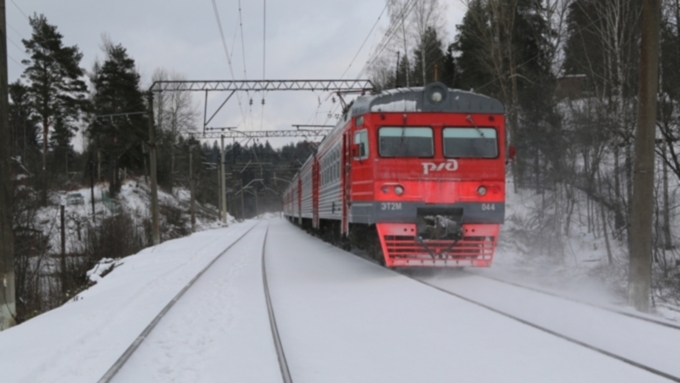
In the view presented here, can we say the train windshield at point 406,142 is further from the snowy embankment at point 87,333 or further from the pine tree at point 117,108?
the pine tree at point 117,108

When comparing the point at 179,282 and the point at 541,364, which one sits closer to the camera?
the point at 541,364

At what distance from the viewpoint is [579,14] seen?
24.8 metres

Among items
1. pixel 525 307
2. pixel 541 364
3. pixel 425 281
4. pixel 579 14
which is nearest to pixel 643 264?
pixel 525 307

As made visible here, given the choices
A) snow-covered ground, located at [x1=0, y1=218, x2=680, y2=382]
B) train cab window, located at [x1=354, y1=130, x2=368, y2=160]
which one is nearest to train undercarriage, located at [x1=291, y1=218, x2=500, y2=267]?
snow-covered ground, located at [x1=0, y1=218, x2=680, y2=382]

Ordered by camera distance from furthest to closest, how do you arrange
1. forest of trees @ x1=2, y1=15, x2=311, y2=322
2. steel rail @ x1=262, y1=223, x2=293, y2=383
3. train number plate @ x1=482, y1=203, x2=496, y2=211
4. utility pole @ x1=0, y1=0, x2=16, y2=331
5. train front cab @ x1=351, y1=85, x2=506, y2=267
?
forest of trees @ x1=2, y1=15, x2=311, y2=322, train number plate @ x1=482, y1=203, x2=496, y2=211, train front cab @ x1=351, y1=85, x2=506, y2=267, utility pole @ x1=0, y1=0, x2=16, y2=331, steel rail @ x1=262, y1=223, x2=293, y2=383

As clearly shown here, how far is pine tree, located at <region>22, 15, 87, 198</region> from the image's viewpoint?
39938 millimetres

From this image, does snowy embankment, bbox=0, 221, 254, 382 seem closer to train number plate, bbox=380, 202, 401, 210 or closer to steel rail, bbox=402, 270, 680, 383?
train number plate, bbox=380, 202, 401, 210

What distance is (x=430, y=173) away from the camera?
35.0 feet

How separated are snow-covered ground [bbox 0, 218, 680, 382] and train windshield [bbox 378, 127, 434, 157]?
2.26 meters

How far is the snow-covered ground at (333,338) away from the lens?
5.05 metres

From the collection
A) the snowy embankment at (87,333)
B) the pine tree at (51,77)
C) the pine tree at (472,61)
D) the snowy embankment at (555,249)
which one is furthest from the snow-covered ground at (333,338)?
the pine tree at (51,77)

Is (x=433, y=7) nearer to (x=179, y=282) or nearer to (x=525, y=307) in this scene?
(x=179, y=282)

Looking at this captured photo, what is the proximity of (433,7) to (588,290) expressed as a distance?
2232 cm

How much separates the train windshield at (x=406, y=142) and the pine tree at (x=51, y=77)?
1351 inches
